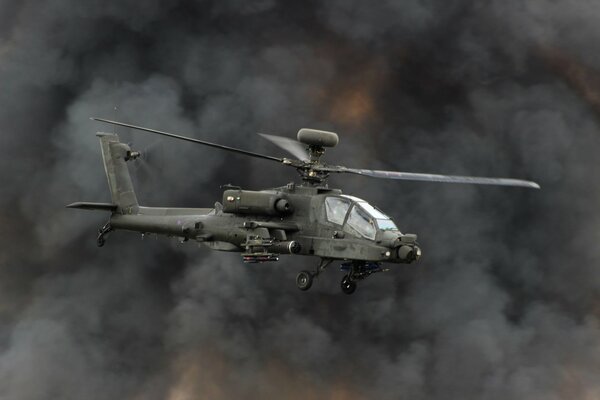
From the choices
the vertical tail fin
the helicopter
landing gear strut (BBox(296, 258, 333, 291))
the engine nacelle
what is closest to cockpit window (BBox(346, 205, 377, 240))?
the helicopter

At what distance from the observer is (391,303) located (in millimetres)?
50062

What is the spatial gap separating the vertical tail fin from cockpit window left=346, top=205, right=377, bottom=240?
397 inches

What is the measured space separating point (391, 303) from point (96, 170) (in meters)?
16.0

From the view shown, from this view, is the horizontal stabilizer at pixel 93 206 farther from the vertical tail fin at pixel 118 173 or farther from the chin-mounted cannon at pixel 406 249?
the chin-mounted cannon at pixel 406 249

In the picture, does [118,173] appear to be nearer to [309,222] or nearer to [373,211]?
[309,222]

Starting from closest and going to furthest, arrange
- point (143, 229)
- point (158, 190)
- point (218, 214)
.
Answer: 1. point (218, 214)
2. point (143, 229)
3. point (158, 190)

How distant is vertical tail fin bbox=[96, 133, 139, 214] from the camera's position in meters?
39.8

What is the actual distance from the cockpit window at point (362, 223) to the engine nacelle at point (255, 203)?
2.42 metres

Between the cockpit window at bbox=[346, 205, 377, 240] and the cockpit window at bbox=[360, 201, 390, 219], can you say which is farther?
the cockpit window at bbox=[360, 201, 390, 219]

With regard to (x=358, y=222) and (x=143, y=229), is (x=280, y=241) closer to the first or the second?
(x=358, y=222)

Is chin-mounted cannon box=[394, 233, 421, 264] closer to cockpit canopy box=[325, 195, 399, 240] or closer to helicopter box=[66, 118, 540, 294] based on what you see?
helicopter box=[66, 118, 540, 294]

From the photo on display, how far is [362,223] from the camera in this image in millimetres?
33344

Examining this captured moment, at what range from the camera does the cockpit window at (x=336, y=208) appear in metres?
33.9

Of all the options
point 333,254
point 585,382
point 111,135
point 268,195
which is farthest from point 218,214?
point 585,382
